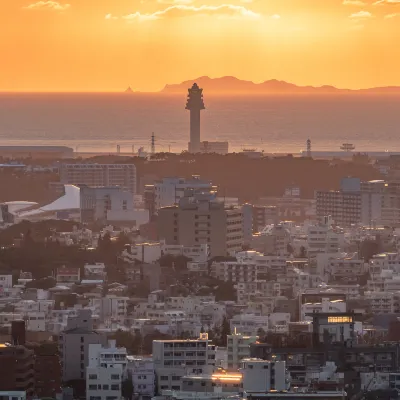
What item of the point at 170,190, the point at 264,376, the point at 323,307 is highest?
the point at 170,190

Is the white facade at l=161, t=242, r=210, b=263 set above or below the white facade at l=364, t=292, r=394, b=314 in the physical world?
above

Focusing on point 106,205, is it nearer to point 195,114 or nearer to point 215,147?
point 195,114

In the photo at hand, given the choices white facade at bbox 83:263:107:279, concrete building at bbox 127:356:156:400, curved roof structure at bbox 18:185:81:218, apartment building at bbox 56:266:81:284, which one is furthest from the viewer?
curved roof structure at bbox 18:185:81:218

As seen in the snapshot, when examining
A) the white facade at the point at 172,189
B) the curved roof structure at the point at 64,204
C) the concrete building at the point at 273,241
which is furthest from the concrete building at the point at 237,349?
the curved roof structure at the point at 64,204

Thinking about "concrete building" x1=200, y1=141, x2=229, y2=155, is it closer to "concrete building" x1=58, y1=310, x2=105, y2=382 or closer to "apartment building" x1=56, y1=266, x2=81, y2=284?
"apartment building" x1=56, y1=266, x2=81, y2=284

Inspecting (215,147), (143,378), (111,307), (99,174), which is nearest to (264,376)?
(143,378)

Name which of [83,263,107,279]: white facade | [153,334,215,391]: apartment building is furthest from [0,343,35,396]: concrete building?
[83,263,107,279]: white facade
